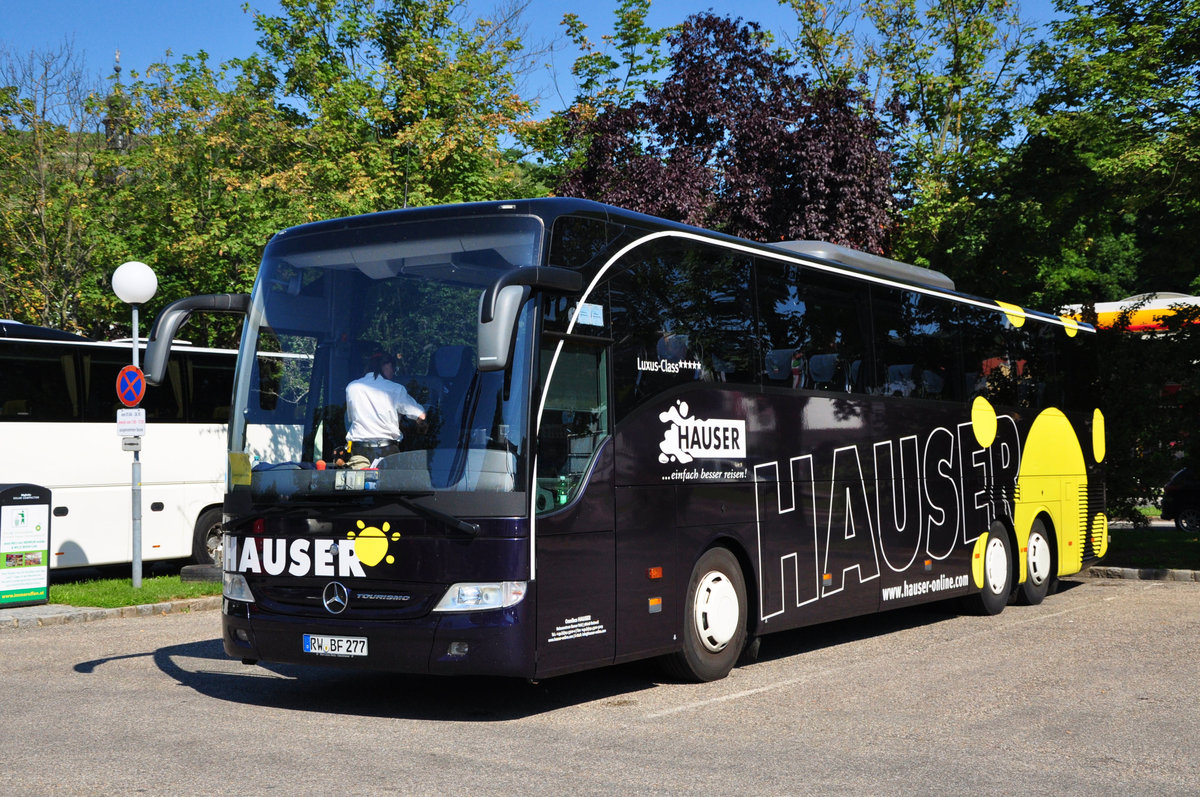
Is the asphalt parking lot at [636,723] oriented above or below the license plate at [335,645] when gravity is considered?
below

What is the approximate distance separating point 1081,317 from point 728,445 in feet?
41.9

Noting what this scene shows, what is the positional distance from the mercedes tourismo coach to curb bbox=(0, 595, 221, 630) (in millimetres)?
6009

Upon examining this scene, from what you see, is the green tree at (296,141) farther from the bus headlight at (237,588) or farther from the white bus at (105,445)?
the bus headlight at (237,588)

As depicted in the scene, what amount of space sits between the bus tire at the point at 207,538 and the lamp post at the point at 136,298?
2.28 metres

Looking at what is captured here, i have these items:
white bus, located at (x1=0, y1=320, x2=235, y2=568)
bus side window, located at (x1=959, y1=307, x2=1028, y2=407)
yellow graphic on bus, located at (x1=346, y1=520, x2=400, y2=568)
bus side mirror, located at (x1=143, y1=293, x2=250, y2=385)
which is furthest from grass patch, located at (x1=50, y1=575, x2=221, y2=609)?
bus side window, located at (x1=959, y1=307, x2=1028, y2=407)

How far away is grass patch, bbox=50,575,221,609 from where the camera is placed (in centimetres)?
1526

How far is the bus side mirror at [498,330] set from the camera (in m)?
7.17

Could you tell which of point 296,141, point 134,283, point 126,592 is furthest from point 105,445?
point 296,141

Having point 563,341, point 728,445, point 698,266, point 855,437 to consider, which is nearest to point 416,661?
point 563,341

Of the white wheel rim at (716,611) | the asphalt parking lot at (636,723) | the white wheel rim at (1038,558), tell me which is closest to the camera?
the asphalt parking lot at (636,723)

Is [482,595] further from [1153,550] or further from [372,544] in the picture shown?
[1153,550]

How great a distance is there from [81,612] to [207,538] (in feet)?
16.0

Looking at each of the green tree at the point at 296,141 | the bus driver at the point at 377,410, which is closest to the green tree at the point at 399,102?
the green tree at the point at 296,141

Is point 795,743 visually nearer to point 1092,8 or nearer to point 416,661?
point 416,661
